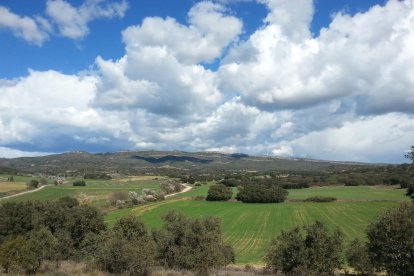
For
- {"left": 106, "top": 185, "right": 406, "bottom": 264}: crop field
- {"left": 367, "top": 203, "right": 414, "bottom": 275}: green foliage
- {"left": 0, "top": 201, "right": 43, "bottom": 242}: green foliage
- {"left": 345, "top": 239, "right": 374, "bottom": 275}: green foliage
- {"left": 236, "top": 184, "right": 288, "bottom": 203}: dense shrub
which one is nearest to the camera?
{"left": 367, "top": 203, "right": 414, "bottom": 275}: green foliage

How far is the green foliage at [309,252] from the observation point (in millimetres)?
36250

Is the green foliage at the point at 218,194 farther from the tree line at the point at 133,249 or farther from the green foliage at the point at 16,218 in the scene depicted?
the tree line at the point at 133,249

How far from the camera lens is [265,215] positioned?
104 metres

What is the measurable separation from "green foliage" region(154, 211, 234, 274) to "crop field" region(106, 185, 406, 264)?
1842cm

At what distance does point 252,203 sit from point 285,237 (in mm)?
94801

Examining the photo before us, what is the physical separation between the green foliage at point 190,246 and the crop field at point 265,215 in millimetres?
18417

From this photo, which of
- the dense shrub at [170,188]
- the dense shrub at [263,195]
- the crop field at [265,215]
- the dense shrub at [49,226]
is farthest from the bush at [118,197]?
the dense shrub at [49,226]

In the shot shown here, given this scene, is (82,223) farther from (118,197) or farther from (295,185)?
(295,185)

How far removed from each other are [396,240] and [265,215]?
74773mm

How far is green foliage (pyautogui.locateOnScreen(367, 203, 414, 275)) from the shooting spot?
1171 inches

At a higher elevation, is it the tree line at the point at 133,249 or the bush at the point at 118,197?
the tree line at the point at 133,249

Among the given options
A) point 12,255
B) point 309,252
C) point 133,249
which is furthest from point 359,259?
point 12,255

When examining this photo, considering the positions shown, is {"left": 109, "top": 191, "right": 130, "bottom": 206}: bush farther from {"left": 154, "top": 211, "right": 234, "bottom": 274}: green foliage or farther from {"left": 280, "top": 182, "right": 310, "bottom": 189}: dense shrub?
{"left": 154, "top": 211, "right": 234, "bottom": 274}: green foliage

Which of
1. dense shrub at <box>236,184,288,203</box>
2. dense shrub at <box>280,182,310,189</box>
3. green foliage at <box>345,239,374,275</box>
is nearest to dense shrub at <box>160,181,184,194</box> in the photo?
dense shrub at <box>280,182,310,189</box>
